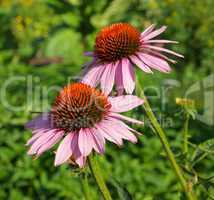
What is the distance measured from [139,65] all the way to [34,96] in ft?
4.99

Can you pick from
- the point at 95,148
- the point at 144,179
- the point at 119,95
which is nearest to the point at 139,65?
the point at 119,95

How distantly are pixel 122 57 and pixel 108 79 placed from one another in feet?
0.41

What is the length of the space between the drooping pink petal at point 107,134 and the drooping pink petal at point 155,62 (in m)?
0.21

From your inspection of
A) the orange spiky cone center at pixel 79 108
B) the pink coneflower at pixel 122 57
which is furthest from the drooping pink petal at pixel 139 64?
the orange spiky cone center at pixel 79 108

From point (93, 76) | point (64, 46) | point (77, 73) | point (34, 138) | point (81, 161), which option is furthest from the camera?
point (64, 46)

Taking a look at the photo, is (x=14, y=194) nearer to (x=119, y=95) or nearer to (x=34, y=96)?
(x=34, y=96)

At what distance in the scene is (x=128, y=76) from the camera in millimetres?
1154

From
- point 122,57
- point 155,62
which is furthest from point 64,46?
point 155,62

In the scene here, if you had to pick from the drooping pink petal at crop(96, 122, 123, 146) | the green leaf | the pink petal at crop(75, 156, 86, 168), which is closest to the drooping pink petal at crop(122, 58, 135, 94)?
the drooping pink petal at crop(96, 122, 123, 146)

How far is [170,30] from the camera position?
4.09m

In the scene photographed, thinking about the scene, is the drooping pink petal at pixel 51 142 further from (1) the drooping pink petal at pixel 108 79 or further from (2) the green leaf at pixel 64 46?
(2) the green leaf at pixel 64 46

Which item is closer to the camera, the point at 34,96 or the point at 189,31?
the point at 34,96

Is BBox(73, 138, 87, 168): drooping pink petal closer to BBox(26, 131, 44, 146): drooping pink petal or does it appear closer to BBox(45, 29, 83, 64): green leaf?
BBox(26, 131, 44, 146): drooping pink petal

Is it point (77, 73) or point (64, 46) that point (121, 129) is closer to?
point (77, 73)
